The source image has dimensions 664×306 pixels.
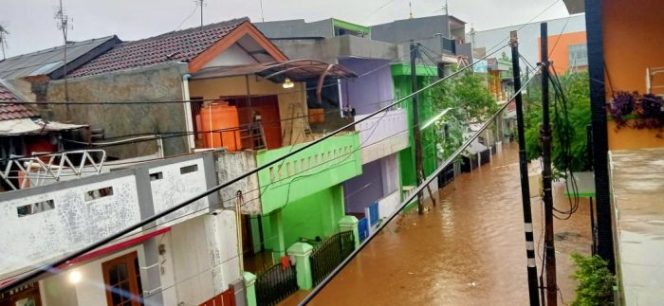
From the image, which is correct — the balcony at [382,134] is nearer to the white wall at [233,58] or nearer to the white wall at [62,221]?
the white wall at [233,58]

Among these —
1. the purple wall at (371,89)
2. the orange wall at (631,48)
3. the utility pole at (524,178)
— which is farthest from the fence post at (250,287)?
the purple wall at (371,89)

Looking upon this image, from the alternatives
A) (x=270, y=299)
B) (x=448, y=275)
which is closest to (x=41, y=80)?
(x=270, y=299)

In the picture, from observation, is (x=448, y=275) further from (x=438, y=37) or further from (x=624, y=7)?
(x=438, y=37)

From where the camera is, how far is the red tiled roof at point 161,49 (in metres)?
11.4

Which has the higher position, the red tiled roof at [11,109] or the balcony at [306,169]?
the red tiled roof at [11,109]

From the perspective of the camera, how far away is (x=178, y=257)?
10.7 m

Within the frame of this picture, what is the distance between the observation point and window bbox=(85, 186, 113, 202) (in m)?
8.05

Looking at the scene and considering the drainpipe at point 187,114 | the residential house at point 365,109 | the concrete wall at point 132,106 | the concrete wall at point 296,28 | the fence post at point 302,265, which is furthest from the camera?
the concrete wall at point 296,28

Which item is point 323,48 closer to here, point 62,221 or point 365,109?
point 365,109

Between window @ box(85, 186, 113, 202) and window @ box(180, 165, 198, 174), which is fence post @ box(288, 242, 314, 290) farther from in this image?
window @ box(85, 186, 113, 202)

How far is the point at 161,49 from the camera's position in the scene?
12.5 m

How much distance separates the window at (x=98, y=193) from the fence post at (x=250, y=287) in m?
3.40

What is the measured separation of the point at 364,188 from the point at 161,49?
31.8 feet

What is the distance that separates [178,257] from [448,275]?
21.8 ft
